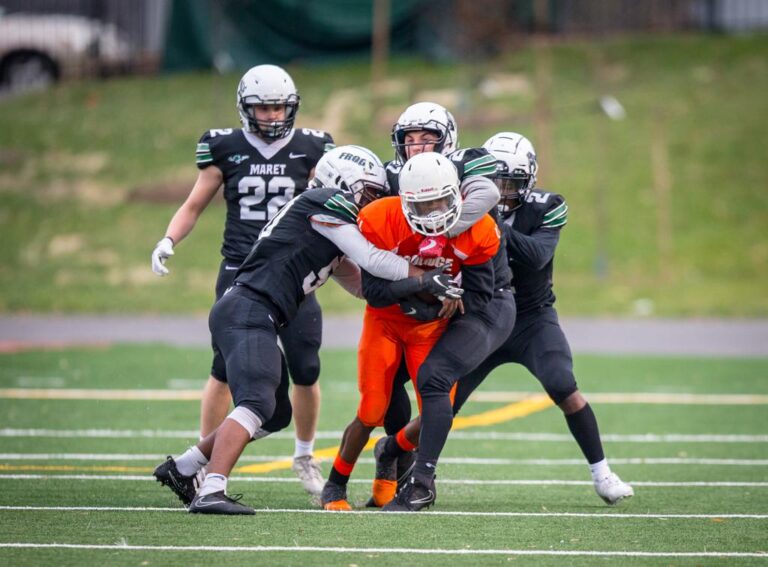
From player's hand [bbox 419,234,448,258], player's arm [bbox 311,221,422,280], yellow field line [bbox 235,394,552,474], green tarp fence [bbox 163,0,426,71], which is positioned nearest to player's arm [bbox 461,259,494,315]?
player's hand [bbox 419,234,448,258]

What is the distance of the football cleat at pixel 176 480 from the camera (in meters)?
6.55

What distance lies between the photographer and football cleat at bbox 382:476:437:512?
6.53m

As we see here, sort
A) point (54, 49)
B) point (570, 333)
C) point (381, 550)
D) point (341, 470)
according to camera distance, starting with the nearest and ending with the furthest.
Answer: point (381, 550)
point (341, 470)
point (570, 333)
point (54, 49)

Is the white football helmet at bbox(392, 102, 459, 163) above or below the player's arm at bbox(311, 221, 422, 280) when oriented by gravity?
above

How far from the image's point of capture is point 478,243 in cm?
655

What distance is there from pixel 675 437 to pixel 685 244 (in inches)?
430

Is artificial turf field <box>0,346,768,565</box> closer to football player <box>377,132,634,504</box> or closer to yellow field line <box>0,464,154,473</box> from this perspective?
yellow field line <box>0,464,154,473</box>

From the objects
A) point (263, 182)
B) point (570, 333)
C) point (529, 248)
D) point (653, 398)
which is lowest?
point (570, 333)

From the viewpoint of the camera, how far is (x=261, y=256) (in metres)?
6.65

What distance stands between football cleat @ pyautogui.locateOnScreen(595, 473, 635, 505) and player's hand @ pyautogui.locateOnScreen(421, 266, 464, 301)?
1.42m

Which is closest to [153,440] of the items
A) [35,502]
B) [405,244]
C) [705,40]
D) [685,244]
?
[35,502]

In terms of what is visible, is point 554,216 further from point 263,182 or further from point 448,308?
point 263,182

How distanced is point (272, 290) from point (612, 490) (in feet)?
6.84

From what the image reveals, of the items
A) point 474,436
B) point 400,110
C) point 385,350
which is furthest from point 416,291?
point 400,110
